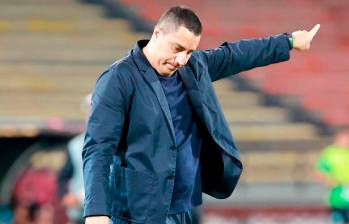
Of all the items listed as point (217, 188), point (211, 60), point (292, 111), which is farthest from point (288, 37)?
point (292, 111)

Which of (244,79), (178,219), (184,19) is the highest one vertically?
(244,79)

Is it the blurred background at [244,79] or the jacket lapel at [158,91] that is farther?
the blurred background at [244,79]

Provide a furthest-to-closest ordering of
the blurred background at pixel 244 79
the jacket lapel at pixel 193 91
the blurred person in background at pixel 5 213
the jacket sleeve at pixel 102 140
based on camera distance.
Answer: the blurred background at pixel 244 79
the blurred person in background at pixel 5 213
the jacket lapel at pixel 193 91
the jacket sleeve at pixel 102 140

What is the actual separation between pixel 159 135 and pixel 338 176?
24.5 feet

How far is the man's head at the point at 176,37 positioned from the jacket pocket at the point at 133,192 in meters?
0.46

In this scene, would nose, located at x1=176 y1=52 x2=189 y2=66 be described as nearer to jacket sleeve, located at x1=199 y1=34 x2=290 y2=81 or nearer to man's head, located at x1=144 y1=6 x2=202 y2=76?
man's head, located at x1=144 y1=6 x2=202 y2=76

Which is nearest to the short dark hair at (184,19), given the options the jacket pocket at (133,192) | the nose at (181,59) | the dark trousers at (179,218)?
the nose at (181,59)

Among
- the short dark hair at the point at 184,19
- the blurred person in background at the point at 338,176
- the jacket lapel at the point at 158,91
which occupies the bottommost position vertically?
the jacket lapel at the point at 158,91

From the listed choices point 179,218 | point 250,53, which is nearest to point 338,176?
point 250,53

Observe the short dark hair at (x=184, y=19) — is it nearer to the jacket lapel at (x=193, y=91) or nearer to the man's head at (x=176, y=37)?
the man's head at (x=176, y=37)

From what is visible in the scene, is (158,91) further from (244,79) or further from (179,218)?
(244,79)

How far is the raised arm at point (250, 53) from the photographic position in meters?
5.83

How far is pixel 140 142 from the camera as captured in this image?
5.40m

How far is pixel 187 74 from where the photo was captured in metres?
5.58
